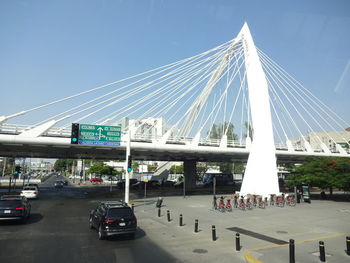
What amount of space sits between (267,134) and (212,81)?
431 inches

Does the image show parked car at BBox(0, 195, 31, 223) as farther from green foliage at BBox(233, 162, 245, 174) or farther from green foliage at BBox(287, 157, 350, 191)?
green foliage at BBox(233, 162, 245, 174)

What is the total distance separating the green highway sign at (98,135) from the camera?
76.7 ft

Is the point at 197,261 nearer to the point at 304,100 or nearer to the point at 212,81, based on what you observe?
the point at 212,81

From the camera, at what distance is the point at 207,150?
31.7 metres

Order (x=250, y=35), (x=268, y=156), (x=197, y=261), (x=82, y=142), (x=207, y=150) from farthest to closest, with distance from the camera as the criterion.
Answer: (x=250, y=35), (x=207, y=150), (x=268, y=156), (x=82, y=142), (x=197, y=261)

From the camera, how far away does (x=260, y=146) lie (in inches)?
1169

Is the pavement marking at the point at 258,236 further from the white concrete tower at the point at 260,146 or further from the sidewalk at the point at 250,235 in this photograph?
the white concrete tower at the point at 260,146

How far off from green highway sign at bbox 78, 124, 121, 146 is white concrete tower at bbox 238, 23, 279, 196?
15014mm

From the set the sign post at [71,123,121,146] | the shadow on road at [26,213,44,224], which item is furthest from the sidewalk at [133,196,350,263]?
the sign post at [71,123,121,146]

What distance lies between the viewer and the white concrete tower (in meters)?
29.0

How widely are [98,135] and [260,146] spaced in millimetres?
17318

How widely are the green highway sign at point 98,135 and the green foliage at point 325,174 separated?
22120mm

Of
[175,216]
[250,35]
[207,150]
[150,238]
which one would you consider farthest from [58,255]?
[250,35]

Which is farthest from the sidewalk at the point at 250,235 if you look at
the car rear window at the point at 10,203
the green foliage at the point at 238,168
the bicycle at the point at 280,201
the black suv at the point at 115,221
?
the green foliage at the point at 238,168
